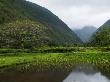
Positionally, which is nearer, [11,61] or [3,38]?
[11,61]

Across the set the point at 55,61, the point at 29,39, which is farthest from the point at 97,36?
the point at 55,61

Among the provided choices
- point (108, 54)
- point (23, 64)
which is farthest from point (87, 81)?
point (108, 54)

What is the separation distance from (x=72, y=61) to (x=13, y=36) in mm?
77758

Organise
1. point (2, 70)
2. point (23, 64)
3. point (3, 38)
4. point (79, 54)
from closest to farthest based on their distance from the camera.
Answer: point (2, 70) → point (23, 64) → point (79, 54) → point (3, 38)

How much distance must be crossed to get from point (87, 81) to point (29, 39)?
387ft

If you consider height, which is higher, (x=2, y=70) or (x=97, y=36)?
(x=97, y=36)

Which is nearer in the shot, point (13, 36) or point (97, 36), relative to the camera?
point (13, 36)

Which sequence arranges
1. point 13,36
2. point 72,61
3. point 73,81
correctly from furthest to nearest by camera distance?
point 13,36
point 72,61
point 73,81

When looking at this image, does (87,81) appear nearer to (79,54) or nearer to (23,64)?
(23,64)

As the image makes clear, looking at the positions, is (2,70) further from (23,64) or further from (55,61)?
(55,61)

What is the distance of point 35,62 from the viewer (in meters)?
102

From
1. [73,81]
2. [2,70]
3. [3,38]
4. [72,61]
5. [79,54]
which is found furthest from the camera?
[3,38]

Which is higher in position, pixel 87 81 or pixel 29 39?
pixel 29 39

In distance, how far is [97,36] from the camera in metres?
193
